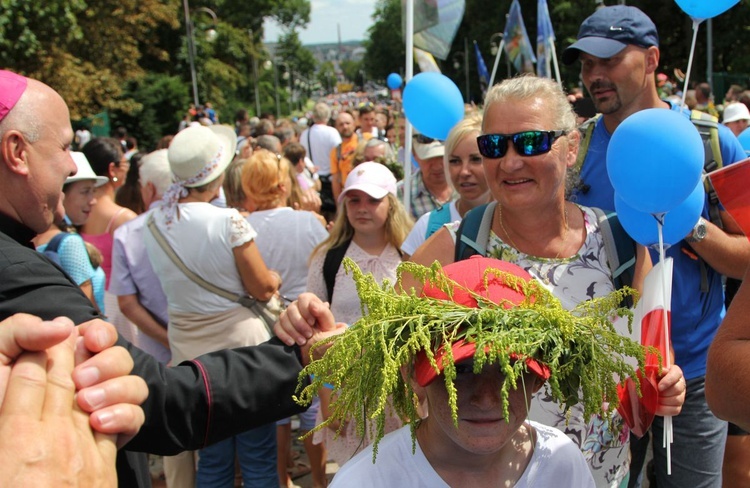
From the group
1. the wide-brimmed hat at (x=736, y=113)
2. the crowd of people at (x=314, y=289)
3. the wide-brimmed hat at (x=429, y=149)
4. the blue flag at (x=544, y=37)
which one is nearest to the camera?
the crowd of people at (x=314, y=289)

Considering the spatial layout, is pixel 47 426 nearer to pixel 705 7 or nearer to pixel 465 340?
pixel 465 340

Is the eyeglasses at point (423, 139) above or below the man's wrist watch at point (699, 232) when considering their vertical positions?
above

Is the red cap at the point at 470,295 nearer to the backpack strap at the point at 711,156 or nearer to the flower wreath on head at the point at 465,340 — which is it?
the flower wreath on head at the point at 465,340

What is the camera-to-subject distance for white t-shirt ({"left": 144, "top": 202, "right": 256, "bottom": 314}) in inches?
135

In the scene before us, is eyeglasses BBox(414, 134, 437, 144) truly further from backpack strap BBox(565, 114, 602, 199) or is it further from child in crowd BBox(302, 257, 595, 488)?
child in crowd BBox(302, 257, 595, 488)

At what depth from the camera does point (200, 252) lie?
3434mm

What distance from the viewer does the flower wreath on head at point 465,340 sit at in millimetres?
1382

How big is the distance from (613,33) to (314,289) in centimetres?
189

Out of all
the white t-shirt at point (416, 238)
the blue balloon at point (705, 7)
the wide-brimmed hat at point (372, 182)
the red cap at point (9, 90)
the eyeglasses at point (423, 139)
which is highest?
the blue balloon at point (705, 7)

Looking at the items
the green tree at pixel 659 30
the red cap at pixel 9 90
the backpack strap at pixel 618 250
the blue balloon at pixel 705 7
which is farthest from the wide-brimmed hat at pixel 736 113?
the green tree at pixel 659 30

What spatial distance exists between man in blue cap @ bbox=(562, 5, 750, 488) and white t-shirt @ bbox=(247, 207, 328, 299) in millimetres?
1850

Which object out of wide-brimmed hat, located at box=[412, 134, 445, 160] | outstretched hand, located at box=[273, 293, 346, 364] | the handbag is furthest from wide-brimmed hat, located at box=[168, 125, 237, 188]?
outstretched hand, located at box=[273, 293, 346, 364]

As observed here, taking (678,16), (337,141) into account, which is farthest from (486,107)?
(678,16)

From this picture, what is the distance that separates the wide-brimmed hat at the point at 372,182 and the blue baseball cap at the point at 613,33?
1203mm
